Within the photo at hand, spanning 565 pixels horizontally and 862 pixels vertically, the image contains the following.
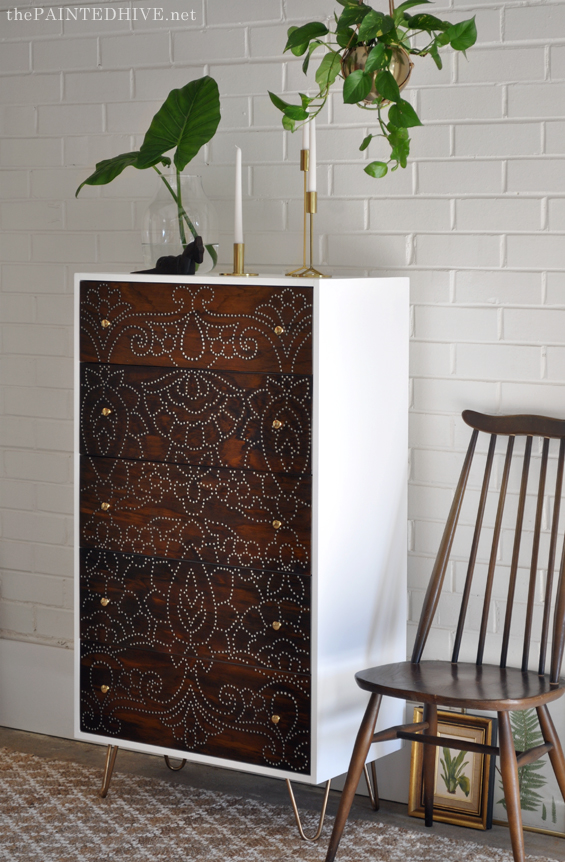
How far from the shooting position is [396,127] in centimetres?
235

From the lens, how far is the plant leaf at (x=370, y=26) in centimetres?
220

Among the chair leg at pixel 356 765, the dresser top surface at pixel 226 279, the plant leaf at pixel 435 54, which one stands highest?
the plant leaf at pixel 435 54

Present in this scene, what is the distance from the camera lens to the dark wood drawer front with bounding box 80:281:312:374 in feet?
7.39

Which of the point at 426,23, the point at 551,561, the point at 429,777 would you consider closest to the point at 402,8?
the point at 426,23

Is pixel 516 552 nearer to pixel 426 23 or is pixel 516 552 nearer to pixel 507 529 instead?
pixel 507 529

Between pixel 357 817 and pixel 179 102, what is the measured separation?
1.81 metres

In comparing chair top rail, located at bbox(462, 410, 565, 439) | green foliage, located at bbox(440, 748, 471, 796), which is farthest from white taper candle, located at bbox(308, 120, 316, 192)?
green foliage, located at bbox(440, 748, 471, 796)

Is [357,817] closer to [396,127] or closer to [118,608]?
[118,608]

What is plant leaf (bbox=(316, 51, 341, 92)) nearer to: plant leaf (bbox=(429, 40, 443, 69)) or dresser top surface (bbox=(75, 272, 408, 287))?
plant leaf (bbox=(429, 40, 443, 69))

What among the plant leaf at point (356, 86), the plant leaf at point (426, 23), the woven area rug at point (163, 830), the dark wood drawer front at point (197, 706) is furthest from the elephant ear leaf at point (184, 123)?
the woven area rug at point (163, 830)

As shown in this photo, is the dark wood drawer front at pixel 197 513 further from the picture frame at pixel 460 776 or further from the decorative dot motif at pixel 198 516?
the picture frame at pixel 460 776

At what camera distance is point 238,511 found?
236 cm

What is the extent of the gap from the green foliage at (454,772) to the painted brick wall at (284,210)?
10.9 inches

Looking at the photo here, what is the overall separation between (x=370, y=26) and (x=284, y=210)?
65 cm
